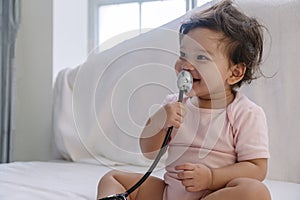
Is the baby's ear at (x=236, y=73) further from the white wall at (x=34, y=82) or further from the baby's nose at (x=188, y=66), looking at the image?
the white wall at (x=34, y=82)

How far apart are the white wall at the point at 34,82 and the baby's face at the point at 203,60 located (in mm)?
1274

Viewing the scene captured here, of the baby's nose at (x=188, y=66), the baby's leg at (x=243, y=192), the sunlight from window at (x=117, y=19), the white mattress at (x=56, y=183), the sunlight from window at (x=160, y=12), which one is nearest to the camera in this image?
the baby's leg at (x=243, y=192)

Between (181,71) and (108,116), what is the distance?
0.71m

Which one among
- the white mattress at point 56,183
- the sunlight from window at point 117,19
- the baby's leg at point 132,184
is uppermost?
the sunlight from window at point 117,19

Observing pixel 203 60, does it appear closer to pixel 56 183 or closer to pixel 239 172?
pixel 239 172

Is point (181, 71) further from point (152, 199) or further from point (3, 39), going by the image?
point (3, 39)

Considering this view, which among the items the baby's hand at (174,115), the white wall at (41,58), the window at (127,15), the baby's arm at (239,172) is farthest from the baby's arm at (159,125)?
the white wall at (41,58)

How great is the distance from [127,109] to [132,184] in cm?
60

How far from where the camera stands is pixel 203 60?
0.88m

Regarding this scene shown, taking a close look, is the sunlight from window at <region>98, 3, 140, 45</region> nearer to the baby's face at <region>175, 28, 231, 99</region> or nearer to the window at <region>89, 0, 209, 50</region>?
the window at <region>89, 0, 209, 50</region>

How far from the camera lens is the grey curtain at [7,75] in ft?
6.77

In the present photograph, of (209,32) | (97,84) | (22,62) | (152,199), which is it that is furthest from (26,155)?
(209,32)

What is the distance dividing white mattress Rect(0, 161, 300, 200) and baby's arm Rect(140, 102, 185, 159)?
19cm

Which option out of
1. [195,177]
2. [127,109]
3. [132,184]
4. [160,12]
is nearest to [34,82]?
[160,12]
